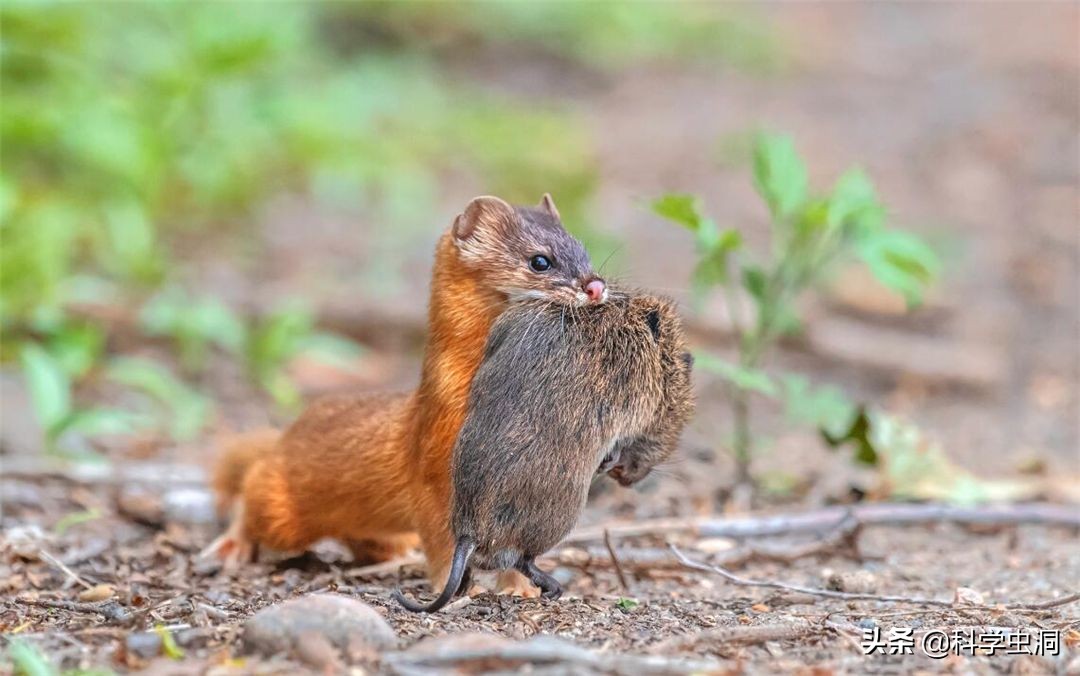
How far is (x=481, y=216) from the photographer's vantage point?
5.34 m

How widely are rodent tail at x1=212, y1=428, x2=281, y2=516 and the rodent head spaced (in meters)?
1.53

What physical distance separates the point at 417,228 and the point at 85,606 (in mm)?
7699

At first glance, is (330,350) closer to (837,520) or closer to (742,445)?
(742,445)

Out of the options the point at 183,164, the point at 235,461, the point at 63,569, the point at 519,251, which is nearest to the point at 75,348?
→ the point at 235,461

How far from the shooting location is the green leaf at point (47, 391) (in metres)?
6.92

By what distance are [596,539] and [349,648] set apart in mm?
2368

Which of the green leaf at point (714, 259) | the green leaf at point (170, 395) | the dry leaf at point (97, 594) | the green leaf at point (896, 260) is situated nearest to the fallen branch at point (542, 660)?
the dry leaf at point (97, 594)

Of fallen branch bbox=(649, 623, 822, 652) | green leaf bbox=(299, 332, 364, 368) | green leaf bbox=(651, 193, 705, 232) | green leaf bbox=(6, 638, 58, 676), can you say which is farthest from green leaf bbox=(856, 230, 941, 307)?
green leaf bbox=(299, 332, 364, 368)

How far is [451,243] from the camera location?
5.30 m

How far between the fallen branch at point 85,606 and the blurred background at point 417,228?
229 cm

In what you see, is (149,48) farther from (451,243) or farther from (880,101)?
(880,101)

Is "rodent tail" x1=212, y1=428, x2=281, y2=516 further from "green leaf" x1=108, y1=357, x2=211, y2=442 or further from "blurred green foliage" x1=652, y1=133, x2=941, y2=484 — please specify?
"blurred green foliage" x1=652, y1=133, x2=941, y2=484

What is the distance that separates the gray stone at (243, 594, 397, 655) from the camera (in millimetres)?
3666

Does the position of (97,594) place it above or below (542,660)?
below
